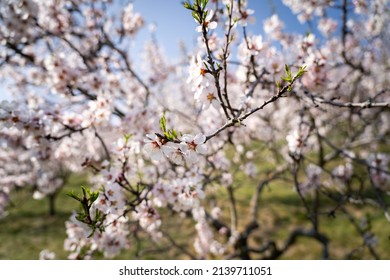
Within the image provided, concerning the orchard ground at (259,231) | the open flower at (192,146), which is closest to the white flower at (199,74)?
the open flower at (192,146)

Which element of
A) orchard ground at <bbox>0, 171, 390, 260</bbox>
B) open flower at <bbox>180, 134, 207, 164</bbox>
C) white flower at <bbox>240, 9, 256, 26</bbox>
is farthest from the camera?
orchard ground at <bbox>0, 171, 390, 260</bbox>

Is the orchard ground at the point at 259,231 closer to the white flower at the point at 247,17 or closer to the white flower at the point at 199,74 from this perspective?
the white flower at the point at 247,17

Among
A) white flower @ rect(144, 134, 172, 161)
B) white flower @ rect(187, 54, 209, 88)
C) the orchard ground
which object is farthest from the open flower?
the orchard ground

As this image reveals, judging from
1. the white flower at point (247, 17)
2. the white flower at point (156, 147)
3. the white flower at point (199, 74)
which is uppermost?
the white flower at point (247, 17)

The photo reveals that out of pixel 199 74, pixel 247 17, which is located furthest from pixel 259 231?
pixel 199 74

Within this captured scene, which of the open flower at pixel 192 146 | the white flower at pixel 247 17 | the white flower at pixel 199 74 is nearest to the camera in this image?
the open flower at pixel 192 146

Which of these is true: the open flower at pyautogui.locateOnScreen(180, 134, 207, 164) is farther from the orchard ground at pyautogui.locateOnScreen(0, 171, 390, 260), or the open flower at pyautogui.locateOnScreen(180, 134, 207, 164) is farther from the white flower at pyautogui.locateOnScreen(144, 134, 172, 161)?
the orchard ground at pyautogui.locateOnScreen(0, 171, 390, 260)

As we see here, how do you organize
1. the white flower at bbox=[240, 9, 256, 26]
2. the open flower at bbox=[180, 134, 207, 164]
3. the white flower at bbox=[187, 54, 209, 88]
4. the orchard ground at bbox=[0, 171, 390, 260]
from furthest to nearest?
the orchard ground at bbox=[0, 171, 390, 260] → the white flower at bbox=[240, 9, 256, 26] → the white flower at bbox=[187, 54, 209, 88] → the open flower at bbox=[180, 134, 207, 164]

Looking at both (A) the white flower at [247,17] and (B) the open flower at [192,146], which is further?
(A) the white flower at [247,17]

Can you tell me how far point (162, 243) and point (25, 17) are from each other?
5987 mm

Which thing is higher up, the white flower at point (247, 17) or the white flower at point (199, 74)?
the white flower at point (247, 17)

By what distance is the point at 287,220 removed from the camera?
895 cm

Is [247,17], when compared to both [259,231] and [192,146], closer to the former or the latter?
[192,146]
